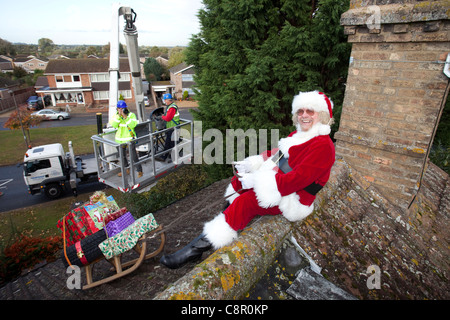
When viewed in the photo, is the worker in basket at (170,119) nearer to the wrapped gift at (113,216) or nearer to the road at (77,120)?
the wrapped gift at (113,216)

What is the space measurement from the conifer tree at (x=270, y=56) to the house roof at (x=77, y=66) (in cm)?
3788

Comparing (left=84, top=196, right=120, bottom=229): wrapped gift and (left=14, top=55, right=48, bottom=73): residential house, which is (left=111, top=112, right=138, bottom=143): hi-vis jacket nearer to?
(left=84, top=196, right=120, bottom=229): wrapped gift

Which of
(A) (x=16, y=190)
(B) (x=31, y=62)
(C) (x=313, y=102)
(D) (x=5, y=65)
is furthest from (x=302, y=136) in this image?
(B) (x=31, y=62)

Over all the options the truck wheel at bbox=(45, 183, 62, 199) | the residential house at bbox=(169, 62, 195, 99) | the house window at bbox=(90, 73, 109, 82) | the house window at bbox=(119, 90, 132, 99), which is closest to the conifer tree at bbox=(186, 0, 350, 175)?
the truck wheel at bbox=(45, 183, 62, 199)

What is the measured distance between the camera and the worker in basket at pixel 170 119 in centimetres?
746

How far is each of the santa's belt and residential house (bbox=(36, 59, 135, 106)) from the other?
4357 cm

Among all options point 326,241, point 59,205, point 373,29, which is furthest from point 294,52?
point 59,205

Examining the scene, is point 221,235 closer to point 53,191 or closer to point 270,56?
point 270,56

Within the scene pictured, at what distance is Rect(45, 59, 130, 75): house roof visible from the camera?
1640 inches

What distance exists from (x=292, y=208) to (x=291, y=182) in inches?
11.2

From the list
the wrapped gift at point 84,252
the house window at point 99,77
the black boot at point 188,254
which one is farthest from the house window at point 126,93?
the black boot at point 188,254

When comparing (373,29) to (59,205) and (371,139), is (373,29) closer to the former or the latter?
(371,139)

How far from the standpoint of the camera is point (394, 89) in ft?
13.1

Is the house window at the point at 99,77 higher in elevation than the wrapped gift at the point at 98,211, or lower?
higher
